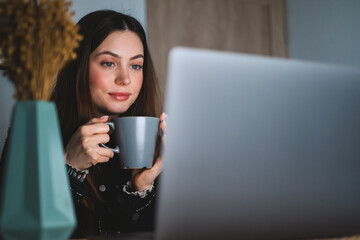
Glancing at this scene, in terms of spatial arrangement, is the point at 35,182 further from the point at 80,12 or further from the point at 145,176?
the point at 80,12

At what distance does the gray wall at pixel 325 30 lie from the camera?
2.29 metres

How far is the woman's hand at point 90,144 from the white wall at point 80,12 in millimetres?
502

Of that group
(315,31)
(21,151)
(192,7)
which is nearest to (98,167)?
(21,151)

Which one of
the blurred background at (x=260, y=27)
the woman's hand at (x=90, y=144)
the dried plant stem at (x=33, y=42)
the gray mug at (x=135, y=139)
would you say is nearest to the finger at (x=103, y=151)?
the woman's hand at (x=90, y=144)

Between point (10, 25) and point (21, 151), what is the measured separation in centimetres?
18

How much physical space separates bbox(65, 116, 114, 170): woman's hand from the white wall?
1.65ft

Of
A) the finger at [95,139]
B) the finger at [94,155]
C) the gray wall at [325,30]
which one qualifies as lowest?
the finger at [94,155]

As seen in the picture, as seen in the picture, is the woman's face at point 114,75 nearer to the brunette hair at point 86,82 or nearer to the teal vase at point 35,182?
the brunette hair at point 86,82

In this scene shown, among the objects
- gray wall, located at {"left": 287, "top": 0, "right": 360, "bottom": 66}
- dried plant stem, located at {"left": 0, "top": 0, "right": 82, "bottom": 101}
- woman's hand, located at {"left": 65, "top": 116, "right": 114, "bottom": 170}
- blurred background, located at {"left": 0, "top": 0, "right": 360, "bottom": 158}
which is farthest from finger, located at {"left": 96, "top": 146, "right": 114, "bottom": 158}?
gray wall, located at {"left": 287, "top": 0, "right": 360, "bottom": 66}

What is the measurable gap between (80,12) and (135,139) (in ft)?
3.44

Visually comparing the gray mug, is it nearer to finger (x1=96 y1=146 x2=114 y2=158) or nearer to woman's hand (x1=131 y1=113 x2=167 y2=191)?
finger (x1=96 y1=146 x2=114 y2=158)

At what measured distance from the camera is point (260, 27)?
2770mm

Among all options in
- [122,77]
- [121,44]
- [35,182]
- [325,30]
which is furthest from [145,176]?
[325,30]

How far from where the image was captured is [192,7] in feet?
8.30
